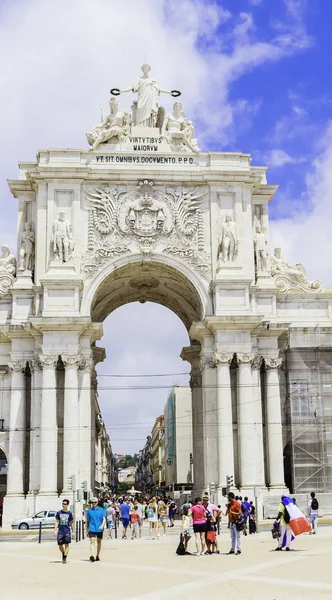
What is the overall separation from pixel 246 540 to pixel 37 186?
2562 cm

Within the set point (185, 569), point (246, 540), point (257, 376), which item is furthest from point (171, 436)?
point (185, 569)

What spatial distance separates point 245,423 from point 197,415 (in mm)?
8420

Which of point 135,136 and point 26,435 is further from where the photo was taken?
point 135,136

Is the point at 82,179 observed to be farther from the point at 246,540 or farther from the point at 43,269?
the point at 246,540

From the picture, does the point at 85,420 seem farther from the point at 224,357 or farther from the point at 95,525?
the point at 95,525

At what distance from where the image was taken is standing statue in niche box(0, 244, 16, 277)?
4694 centimetres

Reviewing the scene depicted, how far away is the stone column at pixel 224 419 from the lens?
42562 millimetres

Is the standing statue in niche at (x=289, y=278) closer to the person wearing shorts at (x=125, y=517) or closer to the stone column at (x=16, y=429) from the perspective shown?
the stone column at (x=16, y=429)

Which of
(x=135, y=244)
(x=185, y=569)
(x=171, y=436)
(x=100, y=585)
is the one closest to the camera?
(x=100, y=585)

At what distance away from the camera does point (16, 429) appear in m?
43.8

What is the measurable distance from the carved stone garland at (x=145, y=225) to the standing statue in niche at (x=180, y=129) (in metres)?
3.28

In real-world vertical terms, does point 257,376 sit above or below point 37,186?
below

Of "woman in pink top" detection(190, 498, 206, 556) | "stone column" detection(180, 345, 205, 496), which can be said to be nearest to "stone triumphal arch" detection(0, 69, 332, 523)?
"stone column" detection(180, 345, 205, 496)

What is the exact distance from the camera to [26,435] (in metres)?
44.1
